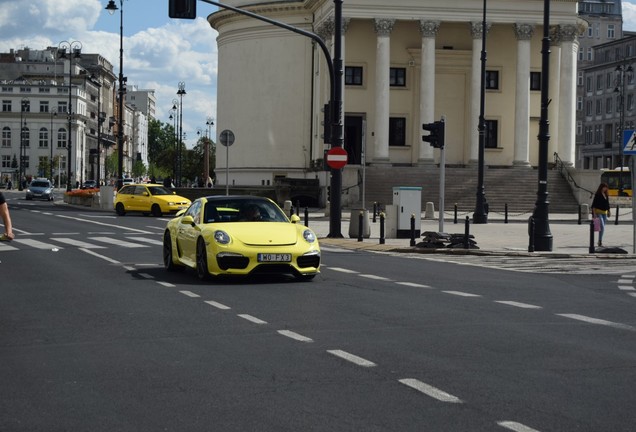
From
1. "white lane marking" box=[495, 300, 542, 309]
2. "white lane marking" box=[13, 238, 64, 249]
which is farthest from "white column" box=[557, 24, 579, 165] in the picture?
"white lane marking" box=[495, 300, 542, 309]

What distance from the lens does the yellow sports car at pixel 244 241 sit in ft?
58.1

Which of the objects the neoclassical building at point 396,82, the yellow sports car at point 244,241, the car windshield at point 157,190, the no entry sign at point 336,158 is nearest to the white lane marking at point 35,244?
the no entry sign at point 336,158

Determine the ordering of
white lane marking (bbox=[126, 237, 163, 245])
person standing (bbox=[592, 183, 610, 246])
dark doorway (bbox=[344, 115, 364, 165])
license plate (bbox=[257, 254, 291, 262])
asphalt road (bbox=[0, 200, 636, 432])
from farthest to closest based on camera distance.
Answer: dark doorway (bbox=[344, 115, 364, 165]) → white lane marking (bbox=[126, 237, 163, 245]) → person standing (bbox=[592, 183, 610, 246]) → license plate (bbox=[257, 254, 291, 262]) → asphalt road (bbox=[0, 200, 636, 432])

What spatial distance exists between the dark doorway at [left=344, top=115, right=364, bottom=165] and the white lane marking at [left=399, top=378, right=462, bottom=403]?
61768 mm

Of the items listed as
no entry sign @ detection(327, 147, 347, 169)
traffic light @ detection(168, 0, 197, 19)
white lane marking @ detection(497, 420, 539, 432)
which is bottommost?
white lane marking @ detection(497, 420, 539, 432)

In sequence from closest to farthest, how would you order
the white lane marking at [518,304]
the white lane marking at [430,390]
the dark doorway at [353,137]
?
the white lane marking at [430,390] < the white lane marking at [518,304] < the dark doorway at [353,137]

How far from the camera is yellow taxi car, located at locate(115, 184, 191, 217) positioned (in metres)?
53.7

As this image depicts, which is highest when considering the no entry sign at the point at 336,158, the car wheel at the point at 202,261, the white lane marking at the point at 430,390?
the no entry sign at the point at 336,158

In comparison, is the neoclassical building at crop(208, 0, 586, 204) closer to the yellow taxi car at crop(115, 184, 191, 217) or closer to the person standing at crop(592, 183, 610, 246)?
the yellow taxi car at crop(115, 184, 191, 217)

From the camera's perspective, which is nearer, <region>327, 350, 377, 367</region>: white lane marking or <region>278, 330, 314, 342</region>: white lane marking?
<region>327, 350, 377, 367</region>: white lane marking

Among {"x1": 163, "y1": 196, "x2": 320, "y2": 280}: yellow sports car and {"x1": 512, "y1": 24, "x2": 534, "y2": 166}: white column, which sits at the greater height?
{"x1": 512, "y1": 24, "x2": 534, "y2": 166}: white column

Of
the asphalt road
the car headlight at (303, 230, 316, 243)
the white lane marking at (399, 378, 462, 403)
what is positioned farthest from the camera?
the car headlight at (303, 230, 316, 243)

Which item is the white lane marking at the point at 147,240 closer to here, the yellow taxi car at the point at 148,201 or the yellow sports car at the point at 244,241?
the yellow sports car at the point at 244,241

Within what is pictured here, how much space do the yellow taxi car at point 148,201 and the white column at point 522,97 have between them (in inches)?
799
